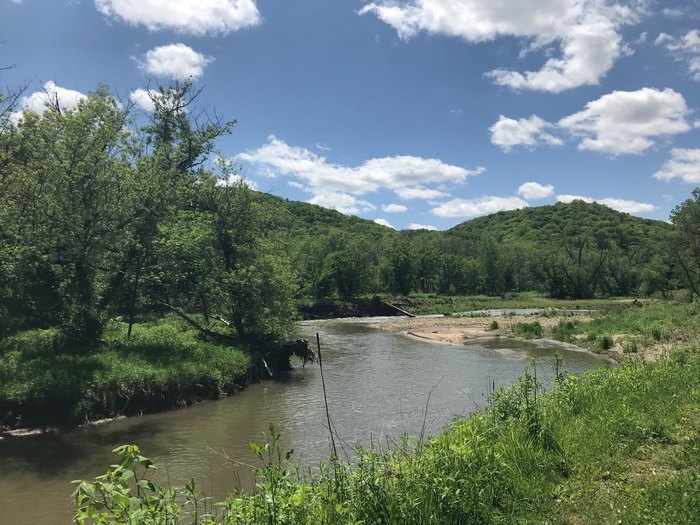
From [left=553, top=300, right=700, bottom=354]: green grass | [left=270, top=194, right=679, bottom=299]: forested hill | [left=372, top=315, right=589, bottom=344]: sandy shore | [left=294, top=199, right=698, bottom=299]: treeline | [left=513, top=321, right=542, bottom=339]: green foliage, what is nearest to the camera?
[left=553, top=300, right=700, bottom=354]: green grass

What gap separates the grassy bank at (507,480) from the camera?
527 centimetres

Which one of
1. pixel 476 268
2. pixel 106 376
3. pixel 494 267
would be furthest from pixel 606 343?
pixel 476 268

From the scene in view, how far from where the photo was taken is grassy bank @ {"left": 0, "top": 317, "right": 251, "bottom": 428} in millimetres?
15812

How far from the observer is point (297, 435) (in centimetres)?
→ 1549

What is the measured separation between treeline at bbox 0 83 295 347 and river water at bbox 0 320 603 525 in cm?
556

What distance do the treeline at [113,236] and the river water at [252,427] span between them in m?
5.56

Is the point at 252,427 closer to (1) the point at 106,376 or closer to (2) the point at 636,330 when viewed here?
(1) the point at 106,376

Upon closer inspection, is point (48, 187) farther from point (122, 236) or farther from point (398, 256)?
point (398, 256)

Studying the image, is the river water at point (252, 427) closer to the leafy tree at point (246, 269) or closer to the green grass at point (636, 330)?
the leafy tree at point (246, 269)

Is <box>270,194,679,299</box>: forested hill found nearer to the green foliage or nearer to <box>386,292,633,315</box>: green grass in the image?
<box>386,292,633,315</box>: green grass

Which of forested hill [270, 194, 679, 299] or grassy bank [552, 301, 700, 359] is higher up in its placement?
forested hill [270, 194, 679, 299]

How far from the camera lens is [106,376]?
17.4 m

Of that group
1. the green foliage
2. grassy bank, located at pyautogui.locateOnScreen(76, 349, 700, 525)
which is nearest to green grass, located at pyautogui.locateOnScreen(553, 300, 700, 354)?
the green foliage

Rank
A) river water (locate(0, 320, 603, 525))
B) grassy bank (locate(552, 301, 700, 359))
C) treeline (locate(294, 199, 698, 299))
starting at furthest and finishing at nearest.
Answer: treeline (locate(294, 199, 698, 299)) < grassy bank (locate(552, 301, 700, 359)) < river water (locate(0, 320, 603, 525))
